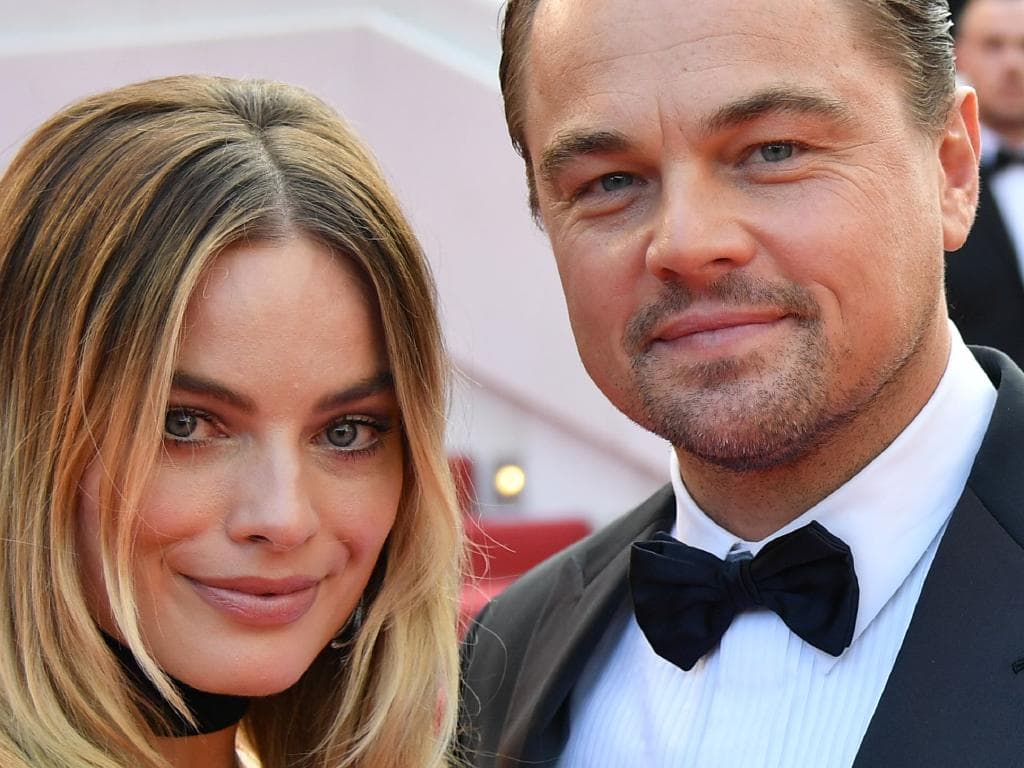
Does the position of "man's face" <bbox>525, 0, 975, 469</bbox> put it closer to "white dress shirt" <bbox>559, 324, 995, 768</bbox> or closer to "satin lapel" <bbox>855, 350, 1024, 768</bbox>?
"white dress shirt" <bbox>559, 324, 995, 768</bbox>

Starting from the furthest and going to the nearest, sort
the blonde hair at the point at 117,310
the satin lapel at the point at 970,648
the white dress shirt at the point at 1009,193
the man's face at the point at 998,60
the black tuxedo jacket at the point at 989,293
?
the man's face at the point at 998,60 < the white dress shirt at the point at 1009,193 < the black tuxedo jacket at the point at 989,293 < the blonde hair at the point at 117,310 < the satin lapel at the point at 970,648

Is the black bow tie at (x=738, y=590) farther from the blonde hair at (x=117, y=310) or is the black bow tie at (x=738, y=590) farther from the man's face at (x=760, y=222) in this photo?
the blonde hair at (x=117, y=310)

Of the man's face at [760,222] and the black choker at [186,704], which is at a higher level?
the man's face at [760,222]

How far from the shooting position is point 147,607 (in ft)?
6.55

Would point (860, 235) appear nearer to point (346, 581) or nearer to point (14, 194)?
point (346, 581)

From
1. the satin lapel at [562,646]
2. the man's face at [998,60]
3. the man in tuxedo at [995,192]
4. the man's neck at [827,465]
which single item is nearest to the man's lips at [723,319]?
the man's neck at [827,465]

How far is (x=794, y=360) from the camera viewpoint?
2000mm

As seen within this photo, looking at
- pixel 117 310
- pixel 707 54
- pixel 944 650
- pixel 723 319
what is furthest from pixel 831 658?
pixel 117 310

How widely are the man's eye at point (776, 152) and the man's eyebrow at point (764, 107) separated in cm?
5

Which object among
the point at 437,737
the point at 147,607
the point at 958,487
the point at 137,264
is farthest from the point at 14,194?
the point at 958,487

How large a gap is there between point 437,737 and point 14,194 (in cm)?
106

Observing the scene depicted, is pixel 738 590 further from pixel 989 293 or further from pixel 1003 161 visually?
pixel 1003 161

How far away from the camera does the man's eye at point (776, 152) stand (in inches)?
79.6

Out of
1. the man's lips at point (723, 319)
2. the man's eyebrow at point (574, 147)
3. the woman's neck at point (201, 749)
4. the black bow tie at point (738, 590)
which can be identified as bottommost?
the woman's neck at point (201, 749)
